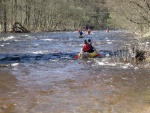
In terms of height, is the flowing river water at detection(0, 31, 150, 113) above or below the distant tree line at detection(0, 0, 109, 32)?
below

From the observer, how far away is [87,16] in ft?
284

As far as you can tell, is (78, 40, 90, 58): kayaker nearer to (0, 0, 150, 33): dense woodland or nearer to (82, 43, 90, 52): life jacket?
(82, 43, 90, 52): life jacket

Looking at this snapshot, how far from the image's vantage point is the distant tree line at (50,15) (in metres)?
59.2

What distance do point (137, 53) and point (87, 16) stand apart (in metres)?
71.5

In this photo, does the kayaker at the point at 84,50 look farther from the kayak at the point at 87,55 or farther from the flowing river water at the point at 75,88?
the flowing river water at the point at 75,88

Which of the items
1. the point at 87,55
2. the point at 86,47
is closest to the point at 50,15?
the point at 86,47

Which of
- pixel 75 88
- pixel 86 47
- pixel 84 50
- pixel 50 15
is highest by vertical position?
pixel 50 15

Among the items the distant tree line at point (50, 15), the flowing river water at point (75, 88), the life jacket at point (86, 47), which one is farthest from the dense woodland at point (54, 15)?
the flowing river water at point (75, 88)

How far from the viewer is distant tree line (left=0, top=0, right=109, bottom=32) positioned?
59188 mm

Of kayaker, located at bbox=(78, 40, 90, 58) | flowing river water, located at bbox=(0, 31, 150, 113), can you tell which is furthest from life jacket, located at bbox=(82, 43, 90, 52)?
flowing river water, located at bbox=(0, 31, 150, 113)

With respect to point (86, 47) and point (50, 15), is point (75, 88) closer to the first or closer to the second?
point (86, 47)

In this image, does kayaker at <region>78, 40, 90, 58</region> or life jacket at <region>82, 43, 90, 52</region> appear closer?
kayaker at <region>78, 40, 90, 58</region>

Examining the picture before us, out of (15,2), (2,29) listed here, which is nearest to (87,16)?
(15,2)

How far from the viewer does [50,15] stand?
236ft
